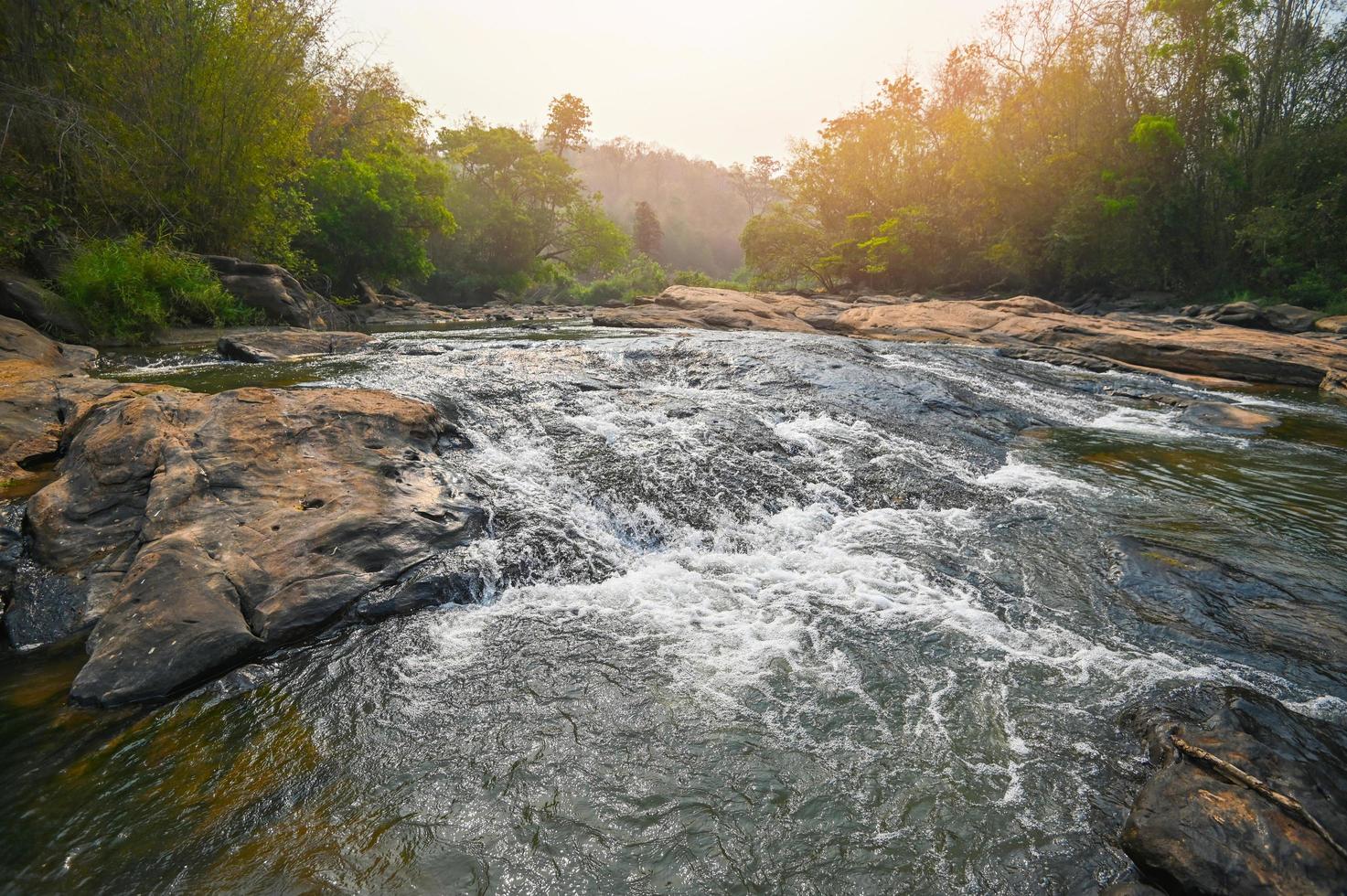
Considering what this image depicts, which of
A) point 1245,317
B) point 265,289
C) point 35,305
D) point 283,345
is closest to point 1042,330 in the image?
point 1245,317

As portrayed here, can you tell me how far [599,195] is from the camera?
111 ft

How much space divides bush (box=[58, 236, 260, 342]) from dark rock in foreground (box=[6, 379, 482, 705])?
4807 millimetres

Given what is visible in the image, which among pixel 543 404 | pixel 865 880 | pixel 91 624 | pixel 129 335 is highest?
pixel 129 335

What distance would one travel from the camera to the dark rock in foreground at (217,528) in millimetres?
2748

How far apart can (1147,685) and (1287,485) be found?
4.48m

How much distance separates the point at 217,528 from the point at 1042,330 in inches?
567

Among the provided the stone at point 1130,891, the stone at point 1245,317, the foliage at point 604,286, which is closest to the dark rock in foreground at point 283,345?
the stone at point 1130,891

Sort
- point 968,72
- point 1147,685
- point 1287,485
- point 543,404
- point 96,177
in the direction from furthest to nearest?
point 968,72 → point 96,177 → point 543,404 → point 1287,485 → point 1147,685

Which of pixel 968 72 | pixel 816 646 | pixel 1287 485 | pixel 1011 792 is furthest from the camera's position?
pixel 968 72

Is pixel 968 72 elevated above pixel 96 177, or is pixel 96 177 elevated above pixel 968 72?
pixel 968 72

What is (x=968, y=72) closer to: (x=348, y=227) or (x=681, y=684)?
(x=348, y=227)

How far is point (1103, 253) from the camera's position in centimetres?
1972

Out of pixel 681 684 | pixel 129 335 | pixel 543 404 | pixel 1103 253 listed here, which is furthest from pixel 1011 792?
pixel 1103 253

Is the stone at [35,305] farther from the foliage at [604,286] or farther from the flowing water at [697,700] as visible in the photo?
the foliage at [604,286]
